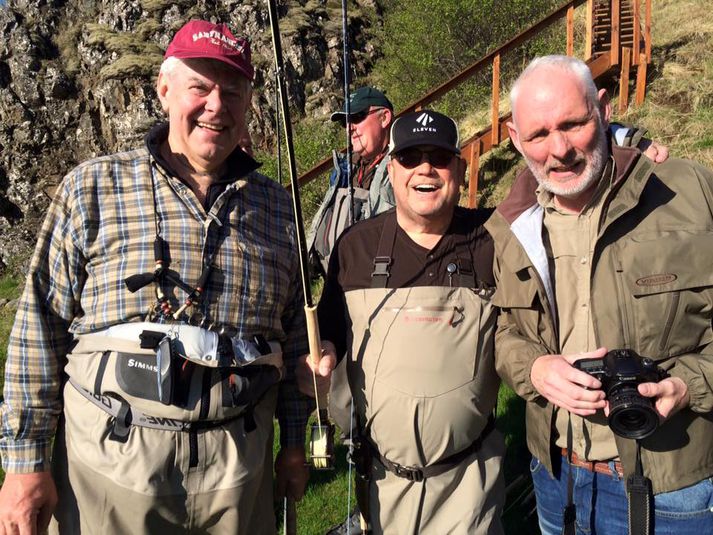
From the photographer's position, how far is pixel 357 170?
5.48 metres

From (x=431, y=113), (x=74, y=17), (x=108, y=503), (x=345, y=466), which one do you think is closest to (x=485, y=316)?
(x=431, y=113)

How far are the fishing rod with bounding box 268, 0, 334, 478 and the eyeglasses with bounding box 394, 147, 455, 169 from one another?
1.76ft

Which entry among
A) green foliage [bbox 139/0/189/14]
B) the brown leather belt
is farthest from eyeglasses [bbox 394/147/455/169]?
green foliage [bbox 139/0/189/14]

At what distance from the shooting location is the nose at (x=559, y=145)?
2.15 m

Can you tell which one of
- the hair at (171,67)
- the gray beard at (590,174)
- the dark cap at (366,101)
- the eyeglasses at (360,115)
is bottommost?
the gray beard at (590,174)

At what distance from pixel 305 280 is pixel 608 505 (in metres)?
1.49

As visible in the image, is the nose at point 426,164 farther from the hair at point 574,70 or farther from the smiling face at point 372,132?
the smiling face at point 372,132

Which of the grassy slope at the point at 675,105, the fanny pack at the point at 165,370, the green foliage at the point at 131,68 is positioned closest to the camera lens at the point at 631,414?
the fanny pack at the point at 165,370

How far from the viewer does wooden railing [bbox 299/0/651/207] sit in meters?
9.27

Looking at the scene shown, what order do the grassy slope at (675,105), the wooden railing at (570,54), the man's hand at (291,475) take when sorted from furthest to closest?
the wooden railing at (570,54), the grassy slope at (675,105), the man's hand at (291,475)

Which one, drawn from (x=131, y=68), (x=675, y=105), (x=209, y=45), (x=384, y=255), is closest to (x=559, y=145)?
(x=384, y=255)

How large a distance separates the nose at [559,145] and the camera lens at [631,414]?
875mm

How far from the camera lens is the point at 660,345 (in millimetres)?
2035

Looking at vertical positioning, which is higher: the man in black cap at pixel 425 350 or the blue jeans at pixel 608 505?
the man in black cap at pixel 425 350
